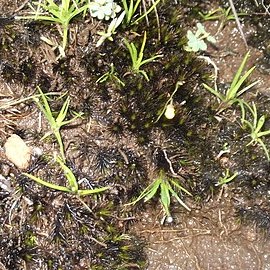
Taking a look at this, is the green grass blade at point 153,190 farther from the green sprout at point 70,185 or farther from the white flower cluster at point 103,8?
the white flower cluster at point 103,8

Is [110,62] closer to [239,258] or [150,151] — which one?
[150,151]

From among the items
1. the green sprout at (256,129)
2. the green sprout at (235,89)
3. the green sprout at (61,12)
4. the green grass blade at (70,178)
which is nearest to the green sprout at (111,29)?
the green sprout at (61,12)

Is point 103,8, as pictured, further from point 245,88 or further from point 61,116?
point 245,88

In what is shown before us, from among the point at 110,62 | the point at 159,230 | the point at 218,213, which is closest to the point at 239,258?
the point at 218,213

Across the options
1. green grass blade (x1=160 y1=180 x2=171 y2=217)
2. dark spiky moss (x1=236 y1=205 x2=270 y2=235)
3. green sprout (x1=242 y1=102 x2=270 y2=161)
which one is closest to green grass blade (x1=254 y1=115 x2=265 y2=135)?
green sprout (x1=242 y1=102 x2=270 y2=161)

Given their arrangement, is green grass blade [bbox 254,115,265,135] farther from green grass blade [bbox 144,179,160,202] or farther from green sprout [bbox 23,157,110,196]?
green sprout [bbox 23,157,110,196]

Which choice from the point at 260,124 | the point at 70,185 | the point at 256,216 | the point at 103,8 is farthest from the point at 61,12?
the point at 256,216
